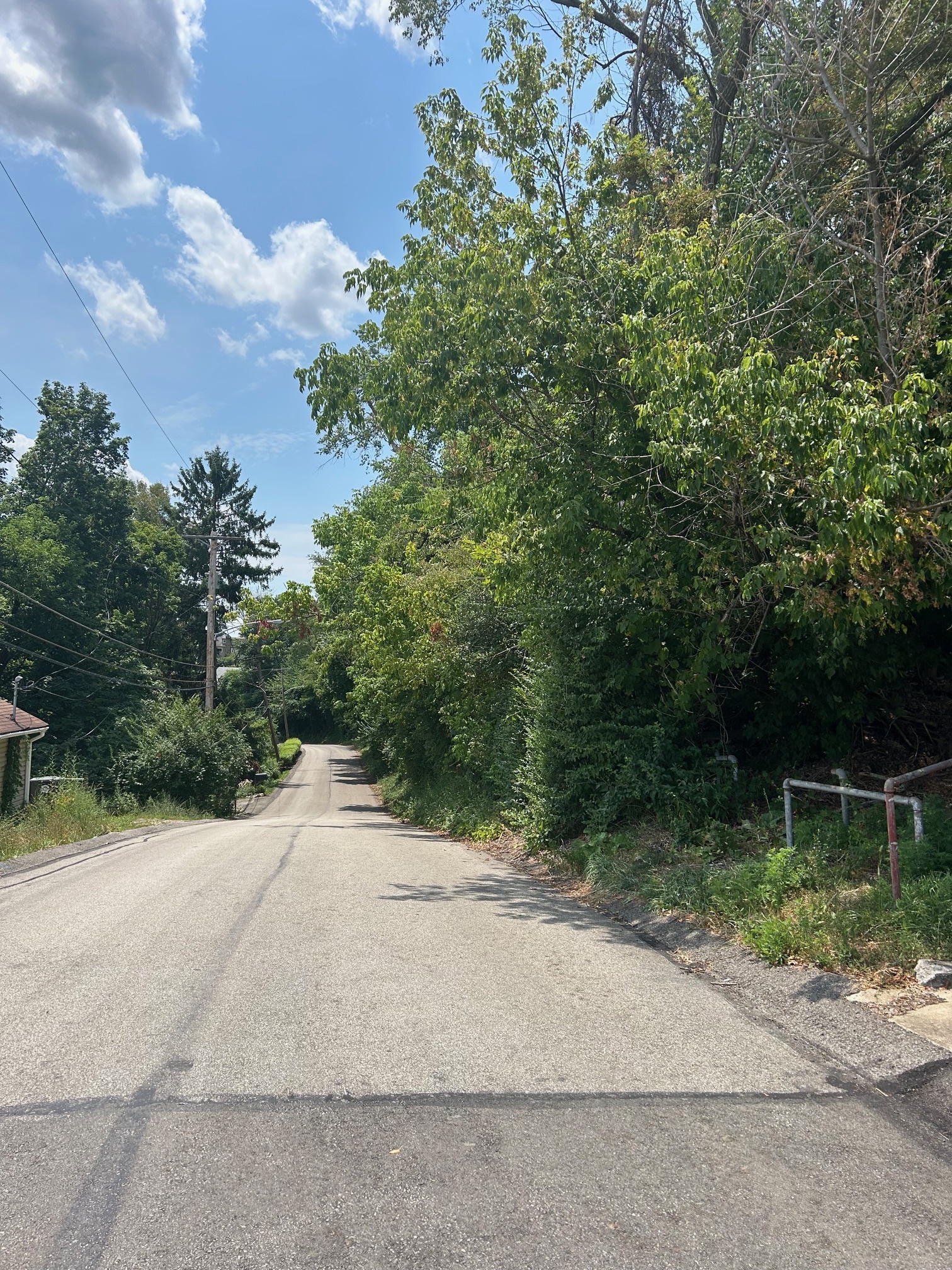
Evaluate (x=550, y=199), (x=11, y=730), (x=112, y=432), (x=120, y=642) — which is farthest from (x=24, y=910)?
(x=112, y=432)

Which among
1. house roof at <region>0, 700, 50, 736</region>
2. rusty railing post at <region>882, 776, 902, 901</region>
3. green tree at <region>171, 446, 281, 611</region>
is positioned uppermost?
green tree at <region>171, 446, 281, 611</region>

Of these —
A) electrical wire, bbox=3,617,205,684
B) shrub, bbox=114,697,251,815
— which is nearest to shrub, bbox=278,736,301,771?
electrical wire, bbox=3,617,205,684

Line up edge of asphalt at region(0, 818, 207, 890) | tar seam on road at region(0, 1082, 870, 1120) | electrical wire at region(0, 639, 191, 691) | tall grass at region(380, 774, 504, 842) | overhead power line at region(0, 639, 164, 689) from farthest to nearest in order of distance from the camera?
overhead power line at region(0, 639, 164, 689), electrical wire at region(0, 639, 191, 691), tall grass at region(380, 774, 504, 842), edge of asphalt at region(0, 818, 207, 890), tar seam on road at region(0, 1082, 870, 1120)

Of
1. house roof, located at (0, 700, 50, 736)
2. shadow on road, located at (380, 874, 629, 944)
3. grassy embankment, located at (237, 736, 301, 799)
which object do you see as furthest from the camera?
grassy embankment, located at (237, 736, 301, 799)

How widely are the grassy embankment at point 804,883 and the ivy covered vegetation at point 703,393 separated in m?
0.13

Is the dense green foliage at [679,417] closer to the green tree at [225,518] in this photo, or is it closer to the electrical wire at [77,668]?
the electrical wire at [77,668]

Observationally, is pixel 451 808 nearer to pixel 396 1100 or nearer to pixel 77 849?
pixel 77 849

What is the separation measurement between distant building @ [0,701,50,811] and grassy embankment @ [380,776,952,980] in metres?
19.8

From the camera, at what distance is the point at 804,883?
23.5 ft

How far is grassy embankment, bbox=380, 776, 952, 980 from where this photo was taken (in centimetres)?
587

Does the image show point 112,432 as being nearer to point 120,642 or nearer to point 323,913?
point 120,642

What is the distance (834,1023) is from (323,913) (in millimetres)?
4718

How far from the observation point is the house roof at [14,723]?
2334 centimetres

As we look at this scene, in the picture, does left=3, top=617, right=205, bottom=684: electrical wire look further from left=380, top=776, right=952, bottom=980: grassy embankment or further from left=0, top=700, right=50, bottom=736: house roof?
left=380, top=776, right=952, bottom=980: grassy embankment
